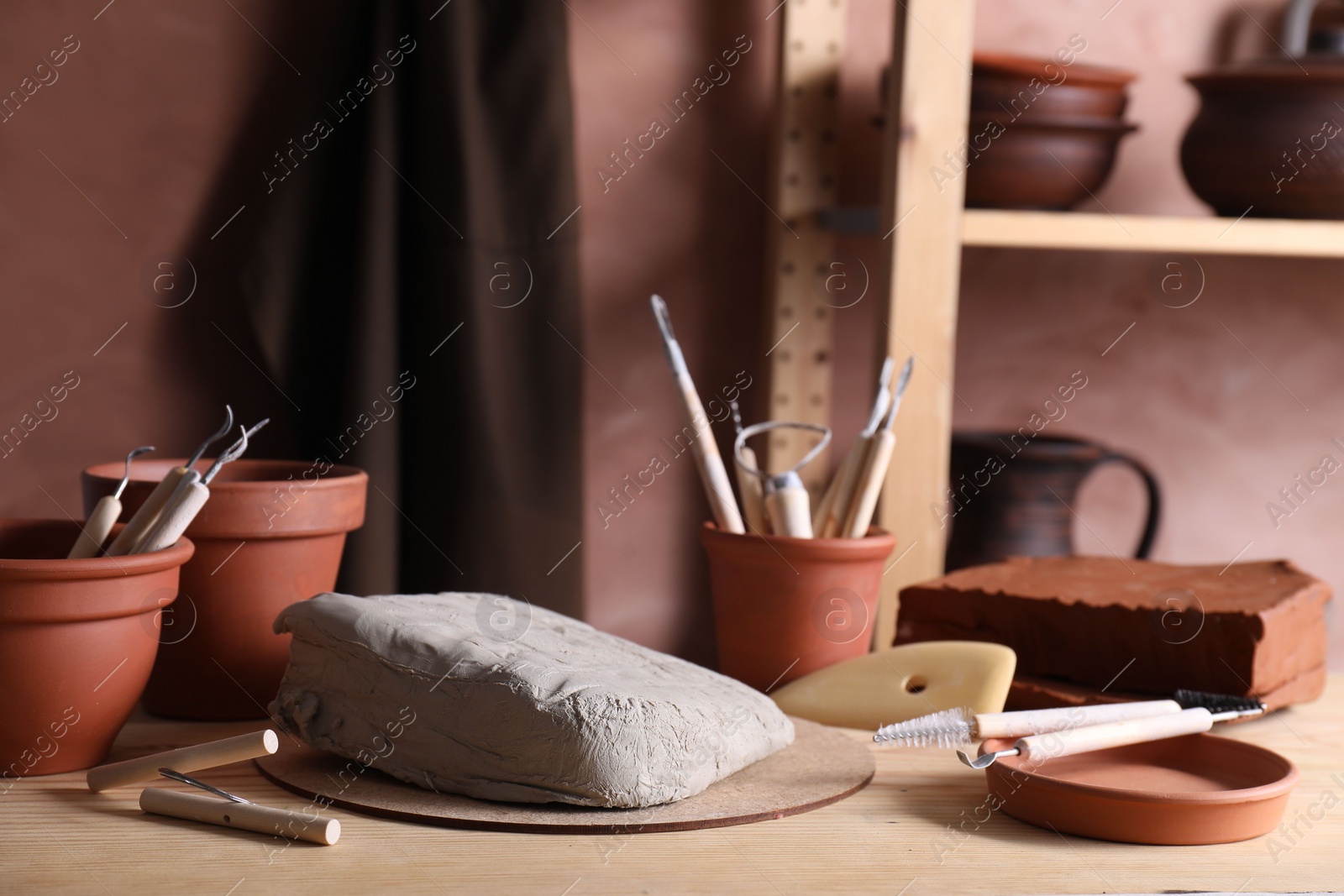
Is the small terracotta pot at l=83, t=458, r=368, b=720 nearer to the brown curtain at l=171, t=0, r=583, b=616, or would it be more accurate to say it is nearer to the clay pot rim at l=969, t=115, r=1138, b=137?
the brown curtain at l=171, t=0, r=583, b=616

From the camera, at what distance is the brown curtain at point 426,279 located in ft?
3.68

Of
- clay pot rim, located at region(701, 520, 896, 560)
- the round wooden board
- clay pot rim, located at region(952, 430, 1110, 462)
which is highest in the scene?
clay pot rim, located at region(952, 430, 1110, 462)

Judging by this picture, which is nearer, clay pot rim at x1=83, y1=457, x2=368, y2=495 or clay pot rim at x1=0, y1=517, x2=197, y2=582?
clay pot rim at x1=0, y1=517, x2=197, y2=582

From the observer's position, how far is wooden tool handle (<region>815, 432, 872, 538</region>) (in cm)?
93

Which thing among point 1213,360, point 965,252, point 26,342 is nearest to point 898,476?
point 965,252

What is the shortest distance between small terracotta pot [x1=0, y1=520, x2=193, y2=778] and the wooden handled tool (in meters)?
0.47

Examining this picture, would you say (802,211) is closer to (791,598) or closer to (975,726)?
(791,598)

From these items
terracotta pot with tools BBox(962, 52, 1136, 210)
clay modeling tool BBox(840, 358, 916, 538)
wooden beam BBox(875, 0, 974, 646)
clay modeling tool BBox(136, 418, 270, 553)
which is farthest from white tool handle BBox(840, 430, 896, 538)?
clay modeling tool BBox(136, 418, 270, 553)

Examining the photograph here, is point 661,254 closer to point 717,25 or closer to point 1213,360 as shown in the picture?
point 717,25

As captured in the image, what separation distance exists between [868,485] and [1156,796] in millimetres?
342

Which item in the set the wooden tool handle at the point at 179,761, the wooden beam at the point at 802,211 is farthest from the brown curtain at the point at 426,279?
the wooden tool handle at the point at 179,761

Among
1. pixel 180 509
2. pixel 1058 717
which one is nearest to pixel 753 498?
pixel 1058 717

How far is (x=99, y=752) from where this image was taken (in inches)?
28.5

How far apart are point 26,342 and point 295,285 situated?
274 millimetres
